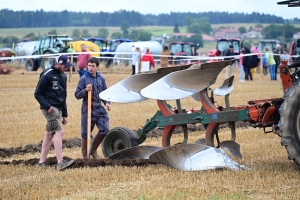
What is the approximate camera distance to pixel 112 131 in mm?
10562

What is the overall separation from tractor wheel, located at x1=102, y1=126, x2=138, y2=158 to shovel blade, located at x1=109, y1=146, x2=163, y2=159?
0.38 m

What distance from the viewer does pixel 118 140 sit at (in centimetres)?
1053

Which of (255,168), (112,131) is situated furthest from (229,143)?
(112,131)

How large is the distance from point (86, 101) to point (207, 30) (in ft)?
429

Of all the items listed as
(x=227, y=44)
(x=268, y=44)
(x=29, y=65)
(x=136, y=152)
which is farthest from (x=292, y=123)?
(x=268, y=44)

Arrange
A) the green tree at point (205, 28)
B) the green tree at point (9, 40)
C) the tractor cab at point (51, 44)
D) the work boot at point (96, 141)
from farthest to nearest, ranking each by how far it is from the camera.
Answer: the green tree at point (205, 28), the green tree at point (9, 40), the tractor cab at point (51, 44), the work boot at point (96, 141)

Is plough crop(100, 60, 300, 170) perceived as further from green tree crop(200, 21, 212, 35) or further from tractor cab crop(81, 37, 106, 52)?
green tree crop(200, 21, 212, 35)

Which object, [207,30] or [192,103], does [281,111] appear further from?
[207,30]

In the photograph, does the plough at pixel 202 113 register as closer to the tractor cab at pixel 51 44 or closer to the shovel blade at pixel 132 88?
the shovel blade at pixel 132 88

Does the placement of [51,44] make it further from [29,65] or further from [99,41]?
[99,41]

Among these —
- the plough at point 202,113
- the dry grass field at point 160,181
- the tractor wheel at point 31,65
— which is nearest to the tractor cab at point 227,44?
the tractor wheel at point 31,65

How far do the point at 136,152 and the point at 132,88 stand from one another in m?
0.88

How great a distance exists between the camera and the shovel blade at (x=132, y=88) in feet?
32.6

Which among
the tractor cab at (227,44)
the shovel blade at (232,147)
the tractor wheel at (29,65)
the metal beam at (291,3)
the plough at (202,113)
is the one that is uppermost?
the metal beam at (291,3)
